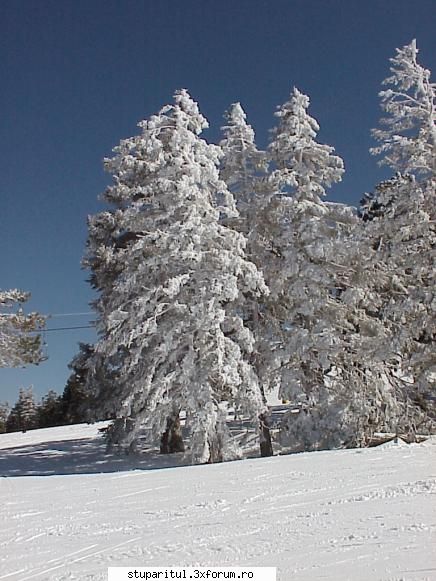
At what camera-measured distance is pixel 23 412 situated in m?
57.8

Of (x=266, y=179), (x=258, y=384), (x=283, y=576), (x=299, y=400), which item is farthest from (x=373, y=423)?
(x=283, y=576)

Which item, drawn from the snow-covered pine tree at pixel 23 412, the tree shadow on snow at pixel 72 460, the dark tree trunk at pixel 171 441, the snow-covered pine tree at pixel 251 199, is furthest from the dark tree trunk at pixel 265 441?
the snow-covered pine tree at pixel 23 412

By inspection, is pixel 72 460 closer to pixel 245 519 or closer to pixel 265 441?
pixel 265 441

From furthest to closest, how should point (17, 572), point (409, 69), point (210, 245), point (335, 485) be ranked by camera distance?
point (210, 245) → point (409, 69) → point (335, 485) → point (17, 572)

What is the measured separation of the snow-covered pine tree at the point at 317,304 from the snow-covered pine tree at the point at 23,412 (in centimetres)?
4524

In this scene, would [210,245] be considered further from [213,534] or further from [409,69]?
[213,534]

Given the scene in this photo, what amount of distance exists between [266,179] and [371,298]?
5320mm

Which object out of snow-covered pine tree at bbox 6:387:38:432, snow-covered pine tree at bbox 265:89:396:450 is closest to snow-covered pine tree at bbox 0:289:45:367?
snow-covered pine tree at bbox 265:89:396:450

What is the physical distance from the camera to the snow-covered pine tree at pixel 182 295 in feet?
52.4

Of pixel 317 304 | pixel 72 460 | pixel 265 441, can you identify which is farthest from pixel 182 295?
pixel 72 460

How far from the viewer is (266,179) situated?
61.4 feet

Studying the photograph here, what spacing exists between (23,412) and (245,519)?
55.3 metres

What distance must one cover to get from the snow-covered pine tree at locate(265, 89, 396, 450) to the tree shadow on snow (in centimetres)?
448

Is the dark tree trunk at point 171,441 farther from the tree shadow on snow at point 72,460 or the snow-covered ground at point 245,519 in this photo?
the snow-covered ground at point 245,519
